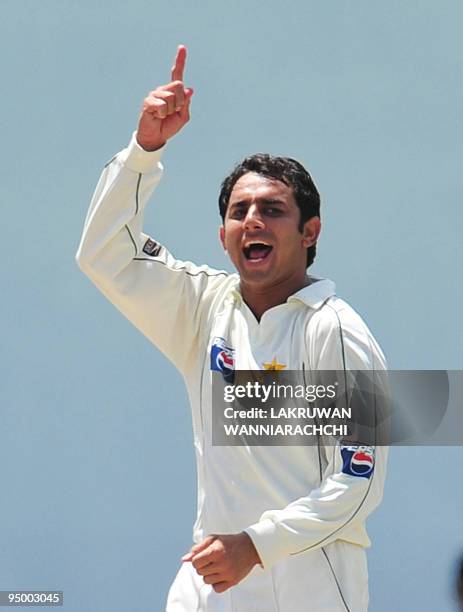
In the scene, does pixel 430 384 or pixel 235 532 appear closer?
pixel 235 532

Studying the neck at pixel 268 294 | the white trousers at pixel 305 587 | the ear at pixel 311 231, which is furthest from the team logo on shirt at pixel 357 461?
the ear at pixel 311 231

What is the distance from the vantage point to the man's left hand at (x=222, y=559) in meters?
6.43

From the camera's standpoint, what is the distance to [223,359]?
7234 millimetres

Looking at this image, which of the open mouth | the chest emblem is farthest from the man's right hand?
the chest emblem

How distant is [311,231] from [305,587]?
1645 mm

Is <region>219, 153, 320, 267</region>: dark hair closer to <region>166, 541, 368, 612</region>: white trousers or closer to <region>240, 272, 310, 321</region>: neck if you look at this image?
<region>240, 272, 310, 321</region>: neck

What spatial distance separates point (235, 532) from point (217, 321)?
99cm

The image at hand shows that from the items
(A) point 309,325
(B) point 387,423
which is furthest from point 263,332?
(B) point 387,423

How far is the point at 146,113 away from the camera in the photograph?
710 centimetres

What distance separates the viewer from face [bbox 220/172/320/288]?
7.27 metres

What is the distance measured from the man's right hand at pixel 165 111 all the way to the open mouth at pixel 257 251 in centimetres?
59

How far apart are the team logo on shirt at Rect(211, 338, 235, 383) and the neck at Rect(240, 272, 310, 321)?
0.20 metres

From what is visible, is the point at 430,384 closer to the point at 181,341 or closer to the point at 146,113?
the point at 181,341

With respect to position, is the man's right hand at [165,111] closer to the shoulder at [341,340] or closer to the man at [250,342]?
the man at [250,342]
